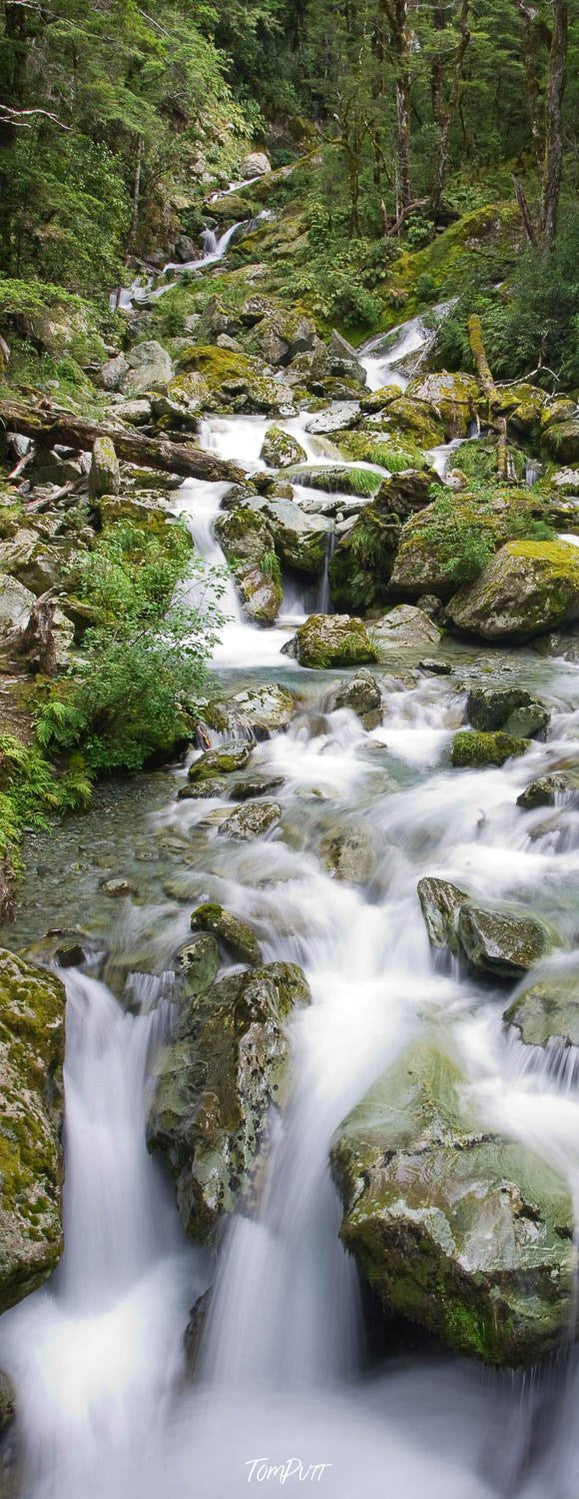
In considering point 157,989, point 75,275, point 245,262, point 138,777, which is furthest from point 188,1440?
point 245,262

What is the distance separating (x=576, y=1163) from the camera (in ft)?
11.0

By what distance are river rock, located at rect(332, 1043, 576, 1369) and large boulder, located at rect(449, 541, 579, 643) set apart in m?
7.55

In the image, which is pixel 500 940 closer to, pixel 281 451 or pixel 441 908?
pixel 441 908

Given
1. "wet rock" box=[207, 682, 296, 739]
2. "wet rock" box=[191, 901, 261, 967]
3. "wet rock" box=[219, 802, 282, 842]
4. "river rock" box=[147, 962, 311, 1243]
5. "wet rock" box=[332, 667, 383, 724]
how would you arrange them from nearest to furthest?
"river rock" box=[147, 962, 311, 1243], "wet rock" box=[191, 901, 261, 967], "wet rock" box=[219, 802, 282, 842], "wet rock" box=[207, 682, 296, 739], "wet rock" box=[332, 667, 383, 724]

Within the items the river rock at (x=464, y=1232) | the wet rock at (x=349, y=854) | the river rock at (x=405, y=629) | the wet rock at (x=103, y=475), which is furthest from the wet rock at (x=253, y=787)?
the wet rock at (x=103, y=475)

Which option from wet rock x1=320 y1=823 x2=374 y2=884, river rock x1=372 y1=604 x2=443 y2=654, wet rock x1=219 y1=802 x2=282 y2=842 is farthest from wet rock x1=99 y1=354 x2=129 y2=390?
wet rock x1=320 y1=823 x2=374 y2=884

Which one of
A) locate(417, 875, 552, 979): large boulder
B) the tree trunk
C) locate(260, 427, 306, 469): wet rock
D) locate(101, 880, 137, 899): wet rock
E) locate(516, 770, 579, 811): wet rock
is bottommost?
locate(101, 880, 137, 899): wet rock

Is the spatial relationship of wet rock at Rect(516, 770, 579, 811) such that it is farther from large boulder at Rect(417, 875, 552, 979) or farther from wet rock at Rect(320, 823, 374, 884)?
large boulder at Rect(417, 875, 552, 979)

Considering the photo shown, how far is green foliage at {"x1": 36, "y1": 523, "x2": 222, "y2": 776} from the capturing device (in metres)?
6.61

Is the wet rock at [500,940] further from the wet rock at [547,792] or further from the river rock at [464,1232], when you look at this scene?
the wet rock at [547,792]

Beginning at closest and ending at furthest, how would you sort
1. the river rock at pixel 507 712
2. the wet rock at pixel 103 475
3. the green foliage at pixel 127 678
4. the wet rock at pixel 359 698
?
1. the green foliage at pixel 127 678
2. the river rock at pixel 507 712
3. the wet rock at pixel 359 698
4. the wet rock at pixel 103 475

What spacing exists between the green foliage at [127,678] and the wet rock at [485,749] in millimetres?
2453

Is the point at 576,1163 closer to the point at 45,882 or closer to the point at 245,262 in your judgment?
the point at 45,882

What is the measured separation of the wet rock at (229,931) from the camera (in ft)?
15.6
